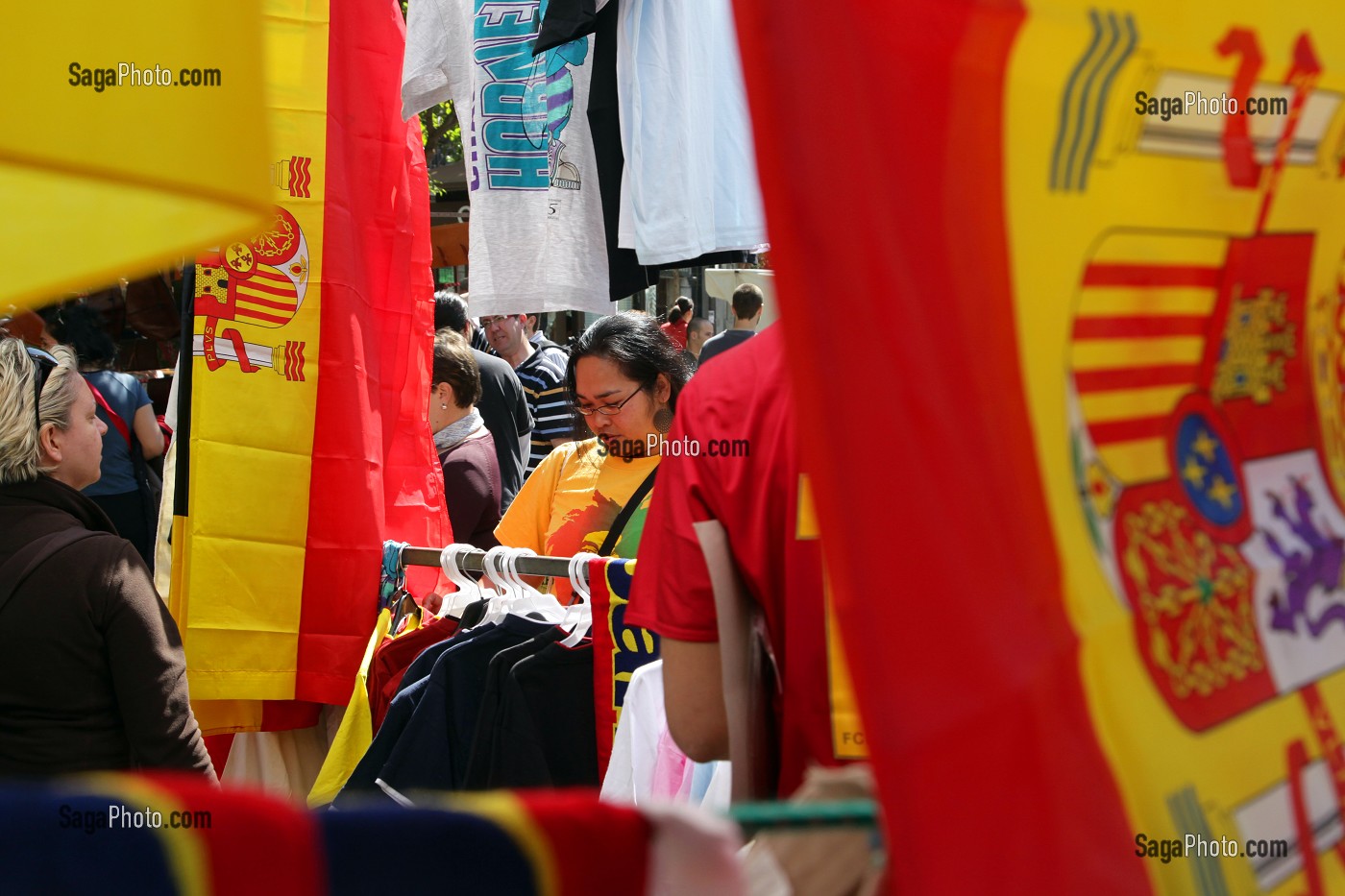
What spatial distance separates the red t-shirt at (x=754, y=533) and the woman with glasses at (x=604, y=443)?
5.87 ft

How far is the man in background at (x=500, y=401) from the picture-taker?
5648 millimetres

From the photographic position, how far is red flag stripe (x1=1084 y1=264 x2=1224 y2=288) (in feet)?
2.51

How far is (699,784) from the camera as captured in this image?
91.4 inches

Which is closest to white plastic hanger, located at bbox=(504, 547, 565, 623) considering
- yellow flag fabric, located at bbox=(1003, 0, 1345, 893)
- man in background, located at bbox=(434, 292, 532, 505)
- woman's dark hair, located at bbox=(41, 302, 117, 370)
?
yellow flag fabric, located at bbox=(1003, 0, 1345, 893)

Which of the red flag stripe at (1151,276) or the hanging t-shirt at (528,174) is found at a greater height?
the hanging t-shirt at (528,174)

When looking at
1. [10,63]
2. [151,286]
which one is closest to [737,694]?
[10,63]

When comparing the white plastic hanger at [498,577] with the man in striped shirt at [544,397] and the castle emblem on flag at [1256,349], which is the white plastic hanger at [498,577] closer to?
the castle emblem on flag at [1256,349]

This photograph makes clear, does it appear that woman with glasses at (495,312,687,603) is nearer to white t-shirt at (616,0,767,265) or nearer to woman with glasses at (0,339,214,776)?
white t-shirt at (616,0,767,265)

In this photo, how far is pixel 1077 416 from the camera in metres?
0.76

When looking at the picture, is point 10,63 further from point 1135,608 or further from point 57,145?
point 1135,608

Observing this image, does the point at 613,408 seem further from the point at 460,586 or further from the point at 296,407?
the point at 296,407

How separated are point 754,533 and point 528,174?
2.20 metres

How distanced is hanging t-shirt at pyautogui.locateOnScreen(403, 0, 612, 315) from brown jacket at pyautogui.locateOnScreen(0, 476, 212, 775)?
4.10 ft

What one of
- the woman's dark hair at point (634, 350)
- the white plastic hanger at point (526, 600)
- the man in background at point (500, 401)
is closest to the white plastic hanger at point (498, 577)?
the white plastic hanger at point (526, 600)
